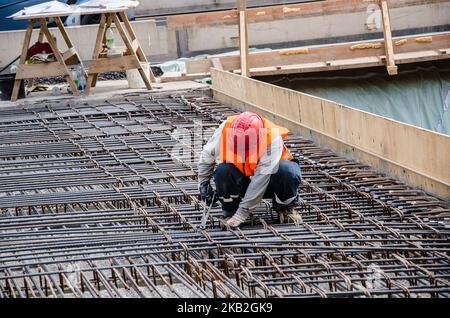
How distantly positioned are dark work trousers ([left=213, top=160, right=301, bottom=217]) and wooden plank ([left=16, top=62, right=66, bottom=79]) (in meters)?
7.64

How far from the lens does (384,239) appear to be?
8.08 metres

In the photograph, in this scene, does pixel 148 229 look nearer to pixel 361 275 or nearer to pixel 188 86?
pixel 361 275

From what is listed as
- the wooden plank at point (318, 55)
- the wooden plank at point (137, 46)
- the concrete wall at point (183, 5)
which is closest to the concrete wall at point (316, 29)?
the wooden plank at point (318, 55)

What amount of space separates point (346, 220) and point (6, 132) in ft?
19.1

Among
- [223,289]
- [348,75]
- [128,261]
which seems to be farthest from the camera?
[348,75]

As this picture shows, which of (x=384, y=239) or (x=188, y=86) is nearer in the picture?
(x=384, y=239)

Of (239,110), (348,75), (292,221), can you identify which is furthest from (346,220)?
(348,75)

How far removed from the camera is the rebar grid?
286 inches

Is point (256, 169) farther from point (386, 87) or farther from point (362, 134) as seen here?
point (386, 87)

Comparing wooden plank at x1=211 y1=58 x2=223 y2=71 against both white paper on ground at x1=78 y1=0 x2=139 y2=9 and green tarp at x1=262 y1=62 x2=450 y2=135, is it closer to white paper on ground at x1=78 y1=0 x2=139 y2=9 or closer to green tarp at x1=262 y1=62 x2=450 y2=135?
green tarp at x1=262 y1=62 x2=450 y2=135

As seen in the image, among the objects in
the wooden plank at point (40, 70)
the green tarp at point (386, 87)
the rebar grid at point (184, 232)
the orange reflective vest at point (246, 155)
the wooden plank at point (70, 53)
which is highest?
the orange reflective vest at point (246, 155)

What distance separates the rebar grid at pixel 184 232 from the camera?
7273 millimetres

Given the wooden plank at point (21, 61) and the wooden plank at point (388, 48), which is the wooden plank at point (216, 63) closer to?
the wooden plank at point (388, 48)

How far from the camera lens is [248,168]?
27.6 feet
